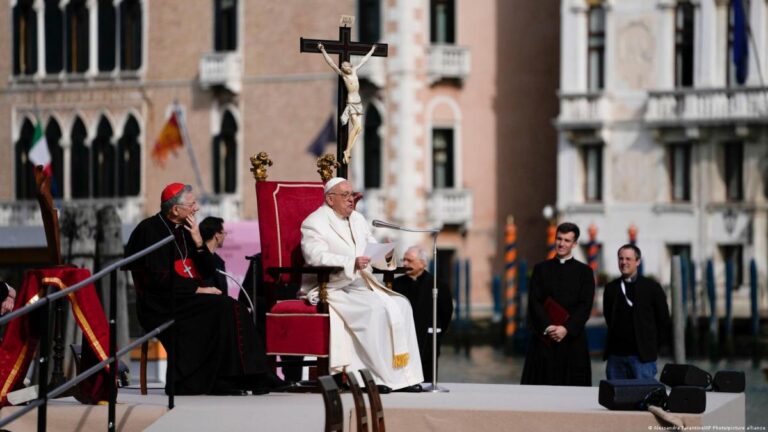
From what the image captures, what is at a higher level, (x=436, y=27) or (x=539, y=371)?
(x=436, y=27)

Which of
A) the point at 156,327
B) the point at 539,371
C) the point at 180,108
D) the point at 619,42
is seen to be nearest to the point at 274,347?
the point at 156,327

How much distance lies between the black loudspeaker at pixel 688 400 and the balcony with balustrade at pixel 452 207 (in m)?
30.5

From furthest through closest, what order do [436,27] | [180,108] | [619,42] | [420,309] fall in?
[180,108] < [436,27] < [619,42] < [420,309]

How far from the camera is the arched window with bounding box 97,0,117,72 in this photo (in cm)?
4609

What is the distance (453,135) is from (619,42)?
439cm

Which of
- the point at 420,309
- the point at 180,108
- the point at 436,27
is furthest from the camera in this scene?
the point at 180,108

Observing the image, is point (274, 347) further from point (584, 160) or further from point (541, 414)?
point (584, 160)

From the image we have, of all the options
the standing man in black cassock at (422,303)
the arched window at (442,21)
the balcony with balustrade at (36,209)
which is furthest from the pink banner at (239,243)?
the balcony with balustrade at (36,209)

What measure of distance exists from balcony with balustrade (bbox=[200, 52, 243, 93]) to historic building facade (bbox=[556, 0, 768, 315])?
7.59 m

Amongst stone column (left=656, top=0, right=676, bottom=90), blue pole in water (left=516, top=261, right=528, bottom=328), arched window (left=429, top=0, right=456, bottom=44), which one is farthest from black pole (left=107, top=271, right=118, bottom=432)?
arched window (left=429, top=0, right=456, bottom=44)

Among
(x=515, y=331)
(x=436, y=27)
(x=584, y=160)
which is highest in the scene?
(x=436, y=27)

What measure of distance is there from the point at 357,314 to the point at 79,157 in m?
34.9

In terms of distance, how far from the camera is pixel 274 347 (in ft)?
40.7

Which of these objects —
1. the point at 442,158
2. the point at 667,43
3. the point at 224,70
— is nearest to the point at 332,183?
the point at 667,43
